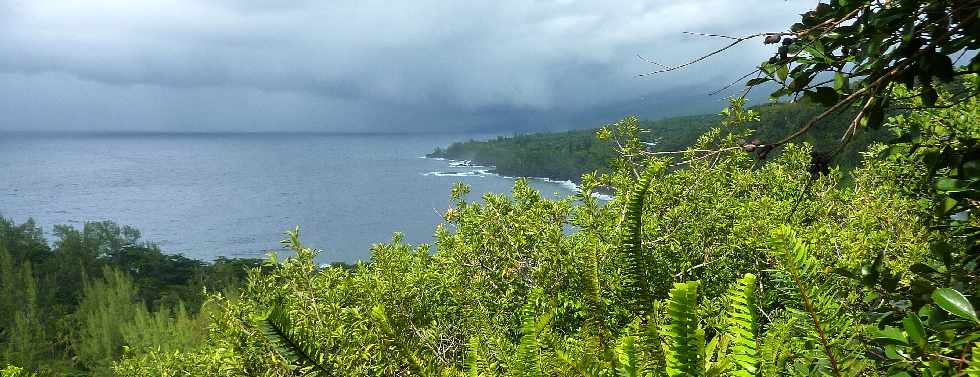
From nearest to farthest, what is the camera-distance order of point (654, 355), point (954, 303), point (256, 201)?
point (954, 303), point (654, 355), point (256, 201)

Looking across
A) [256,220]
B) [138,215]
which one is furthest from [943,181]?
[138,215]

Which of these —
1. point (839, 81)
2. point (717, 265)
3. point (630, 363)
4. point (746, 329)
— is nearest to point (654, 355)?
point (630, 363)

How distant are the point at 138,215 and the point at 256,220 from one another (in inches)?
1349

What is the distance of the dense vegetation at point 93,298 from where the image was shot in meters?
42.9

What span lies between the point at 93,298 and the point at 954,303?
6391 centimetres

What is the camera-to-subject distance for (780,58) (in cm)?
203

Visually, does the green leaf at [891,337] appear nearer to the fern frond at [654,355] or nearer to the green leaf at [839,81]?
the fern frond at [654,355]

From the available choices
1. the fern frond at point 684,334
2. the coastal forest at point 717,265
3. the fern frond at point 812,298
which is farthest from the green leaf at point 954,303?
the fern frond at point 684,334

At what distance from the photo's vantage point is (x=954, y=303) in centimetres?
120

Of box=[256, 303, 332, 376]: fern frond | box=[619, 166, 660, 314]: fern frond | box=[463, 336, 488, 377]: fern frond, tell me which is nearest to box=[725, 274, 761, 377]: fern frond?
box=[619, 166, 660, 314]: fern frond

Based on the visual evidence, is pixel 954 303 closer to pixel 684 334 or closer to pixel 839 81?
A: pixel 684 334

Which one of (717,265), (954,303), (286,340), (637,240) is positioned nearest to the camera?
(954,303)

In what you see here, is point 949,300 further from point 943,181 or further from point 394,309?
point 394,309

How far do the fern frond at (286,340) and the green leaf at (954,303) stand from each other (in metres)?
1.38
